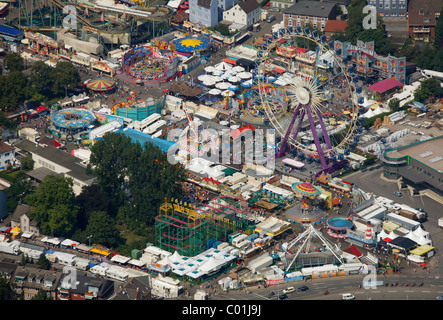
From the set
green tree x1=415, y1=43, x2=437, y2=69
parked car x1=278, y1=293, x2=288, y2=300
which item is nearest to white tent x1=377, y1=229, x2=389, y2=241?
parked car x1=278, y1=293, x2=288, y2=300

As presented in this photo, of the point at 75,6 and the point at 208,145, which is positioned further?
the point at 75,6

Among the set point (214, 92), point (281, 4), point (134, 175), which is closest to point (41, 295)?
point (134, 175)

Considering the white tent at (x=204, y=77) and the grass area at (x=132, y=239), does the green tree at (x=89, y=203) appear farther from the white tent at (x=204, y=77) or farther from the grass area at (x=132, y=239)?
the white tent at (x=204, y=77)

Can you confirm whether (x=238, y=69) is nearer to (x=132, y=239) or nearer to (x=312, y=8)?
(x=312, y=8)

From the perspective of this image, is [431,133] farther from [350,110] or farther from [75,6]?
[75,6]

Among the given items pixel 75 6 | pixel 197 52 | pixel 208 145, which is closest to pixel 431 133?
pixel 208 145

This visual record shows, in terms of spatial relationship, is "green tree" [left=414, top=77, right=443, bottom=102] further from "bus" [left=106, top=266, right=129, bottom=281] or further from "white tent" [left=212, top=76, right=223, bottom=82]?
"bus" [left=106, top=266, right=129, bottom=281]
